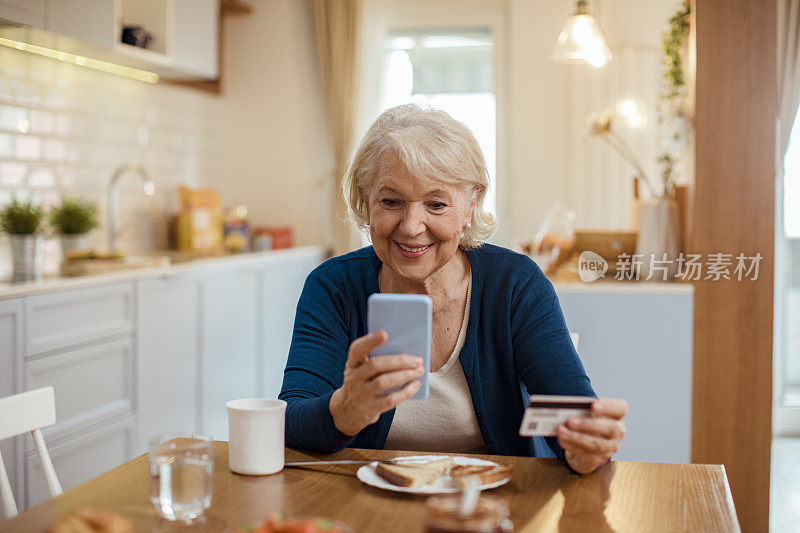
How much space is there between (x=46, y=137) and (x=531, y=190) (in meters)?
2.61

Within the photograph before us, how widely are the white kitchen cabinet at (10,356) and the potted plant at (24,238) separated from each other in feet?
1.15

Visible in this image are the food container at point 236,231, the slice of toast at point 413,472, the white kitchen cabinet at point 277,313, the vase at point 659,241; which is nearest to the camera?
the slice of toast at point 413,472

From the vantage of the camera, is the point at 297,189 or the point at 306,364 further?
the point at 297,189

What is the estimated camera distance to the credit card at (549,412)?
1.14 metres

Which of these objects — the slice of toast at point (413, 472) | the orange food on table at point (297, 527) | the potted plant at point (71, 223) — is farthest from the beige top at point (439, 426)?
the potted plant at point (71, 223)

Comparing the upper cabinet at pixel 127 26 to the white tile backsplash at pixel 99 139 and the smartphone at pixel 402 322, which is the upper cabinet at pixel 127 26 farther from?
the smartphone at pixel 402 322

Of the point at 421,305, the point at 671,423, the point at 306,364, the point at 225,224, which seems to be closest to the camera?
the point at 421,305

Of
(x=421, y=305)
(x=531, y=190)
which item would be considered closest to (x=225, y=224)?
(x=531, y=190)

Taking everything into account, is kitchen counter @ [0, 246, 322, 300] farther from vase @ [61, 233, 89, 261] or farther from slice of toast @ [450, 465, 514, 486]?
slice of toast @ [450, 465, 514, 486]

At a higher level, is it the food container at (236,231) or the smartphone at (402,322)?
the food container at (236,231)

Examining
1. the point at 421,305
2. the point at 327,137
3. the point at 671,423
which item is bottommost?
the point at 671,423

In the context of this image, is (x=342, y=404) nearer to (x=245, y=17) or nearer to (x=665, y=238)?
(x=665, y=238)

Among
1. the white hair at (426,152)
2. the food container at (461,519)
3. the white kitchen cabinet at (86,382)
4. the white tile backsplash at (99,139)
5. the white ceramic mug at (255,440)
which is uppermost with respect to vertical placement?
the white tile backsplash at (99,139)

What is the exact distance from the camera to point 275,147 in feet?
16.5
